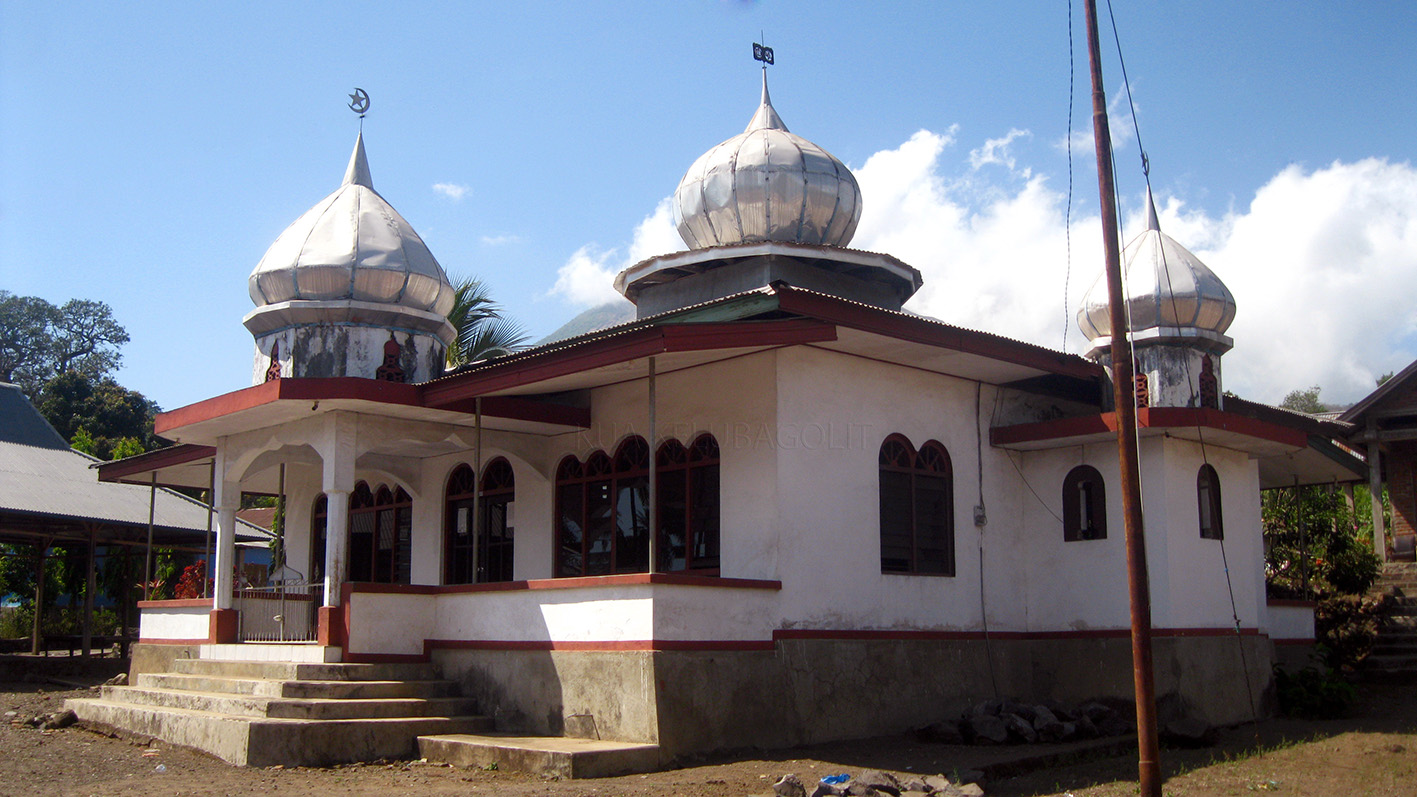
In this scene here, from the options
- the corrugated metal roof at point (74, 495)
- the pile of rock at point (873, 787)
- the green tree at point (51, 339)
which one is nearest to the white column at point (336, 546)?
the pile of rock at point (873, 787)

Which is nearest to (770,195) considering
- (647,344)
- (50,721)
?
(647,344)

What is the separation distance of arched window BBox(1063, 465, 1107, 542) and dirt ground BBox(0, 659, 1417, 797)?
273cm

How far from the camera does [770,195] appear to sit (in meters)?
15.3

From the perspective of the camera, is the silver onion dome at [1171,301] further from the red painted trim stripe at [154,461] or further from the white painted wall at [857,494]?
the red painted trim stripe at [154,461]

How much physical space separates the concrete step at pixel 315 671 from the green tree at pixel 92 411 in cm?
3449

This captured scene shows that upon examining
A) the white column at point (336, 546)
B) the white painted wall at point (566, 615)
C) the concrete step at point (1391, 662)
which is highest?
the white column at point (336, 546)

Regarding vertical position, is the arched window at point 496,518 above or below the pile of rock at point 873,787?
above

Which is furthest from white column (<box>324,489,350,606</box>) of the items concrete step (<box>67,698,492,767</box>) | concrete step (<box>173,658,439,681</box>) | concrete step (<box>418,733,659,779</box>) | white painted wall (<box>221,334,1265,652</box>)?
concrete step (<box>418,733,659,779</box>)

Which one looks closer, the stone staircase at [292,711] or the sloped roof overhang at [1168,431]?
the stone staircase at [292,711]

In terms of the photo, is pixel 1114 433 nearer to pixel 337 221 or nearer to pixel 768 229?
pixel 768 229

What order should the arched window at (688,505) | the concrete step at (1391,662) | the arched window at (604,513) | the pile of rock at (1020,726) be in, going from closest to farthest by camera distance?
the pile of rock at (1020,726)
the arched window at (688,505)
the arched window at (604,513)
the concrete step at (1391,662)

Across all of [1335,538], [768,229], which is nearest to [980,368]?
[768,229]

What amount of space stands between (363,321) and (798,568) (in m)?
6.07

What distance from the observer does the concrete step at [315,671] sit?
1175 centimetres
